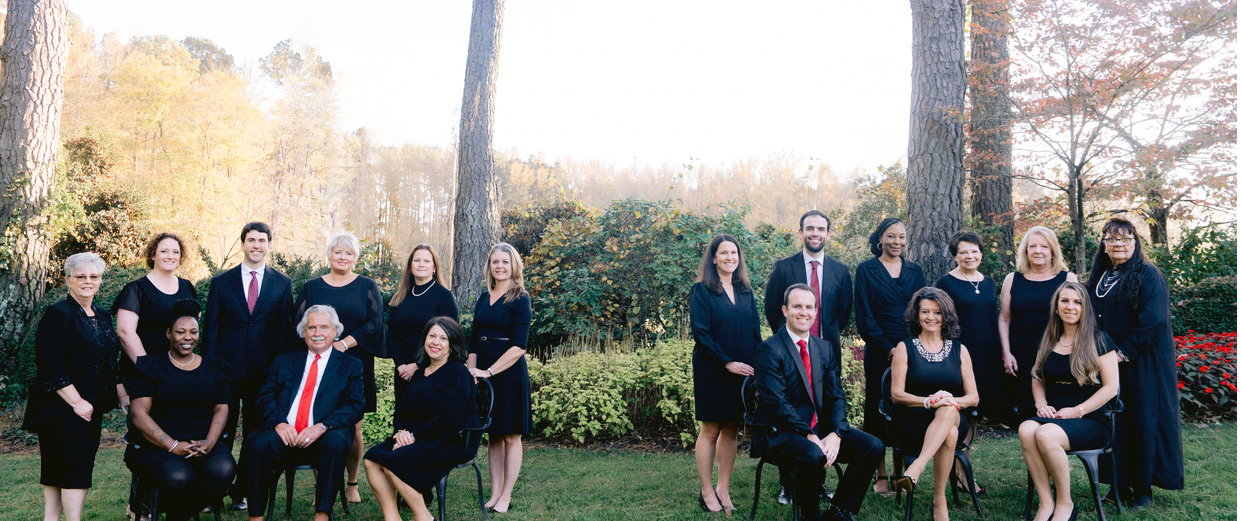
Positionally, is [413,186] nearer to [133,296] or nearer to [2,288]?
[2,288]

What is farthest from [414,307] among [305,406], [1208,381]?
[1208,381]

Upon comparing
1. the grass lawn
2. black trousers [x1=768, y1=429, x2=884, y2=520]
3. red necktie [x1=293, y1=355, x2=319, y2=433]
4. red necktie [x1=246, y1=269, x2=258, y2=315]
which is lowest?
the grass lawn

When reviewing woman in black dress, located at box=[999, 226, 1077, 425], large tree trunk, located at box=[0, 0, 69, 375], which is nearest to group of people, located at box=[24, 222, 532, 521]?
woman in black dress, located at box=[999, 226, 1077, 425]

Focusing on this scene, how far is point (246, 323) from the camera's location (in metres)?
4.18

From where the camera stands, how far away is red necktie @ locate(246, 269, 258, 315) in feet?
13.9

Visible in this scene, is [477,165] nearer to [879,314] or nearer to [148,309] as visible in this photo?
[148,309]

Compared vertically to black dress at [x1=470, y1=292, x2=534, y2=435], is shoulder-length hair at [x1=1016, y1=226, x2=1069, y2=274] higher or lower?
higher

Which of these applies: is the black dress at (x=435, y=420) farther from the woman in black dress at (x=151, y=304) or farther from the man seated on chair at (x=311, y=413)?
the woman in black dress at (x=151, y=304)

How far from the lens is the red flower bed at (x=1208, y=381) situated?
6.21 meters

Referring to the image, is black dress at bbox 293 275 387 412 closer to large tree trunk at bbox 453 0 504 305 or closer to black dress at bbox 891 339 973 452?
black dress at bbox 891 339 973 452

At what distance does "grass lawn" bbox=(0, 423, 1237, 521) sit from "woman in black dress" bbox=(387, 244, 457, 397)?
36.3 inches

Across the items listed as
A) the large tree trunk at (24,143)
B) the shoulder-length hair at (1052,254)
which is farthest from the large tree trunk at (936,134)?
the large tree trunk at (24,143)

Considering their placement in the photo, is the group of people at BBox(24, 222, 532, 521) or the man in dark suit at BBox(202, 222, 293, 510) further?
the man in dark suit at BBox(202, 222, 293, 510)

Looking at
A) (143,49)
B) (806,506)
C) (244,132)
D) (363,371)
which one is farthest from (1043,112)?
(143,49)
